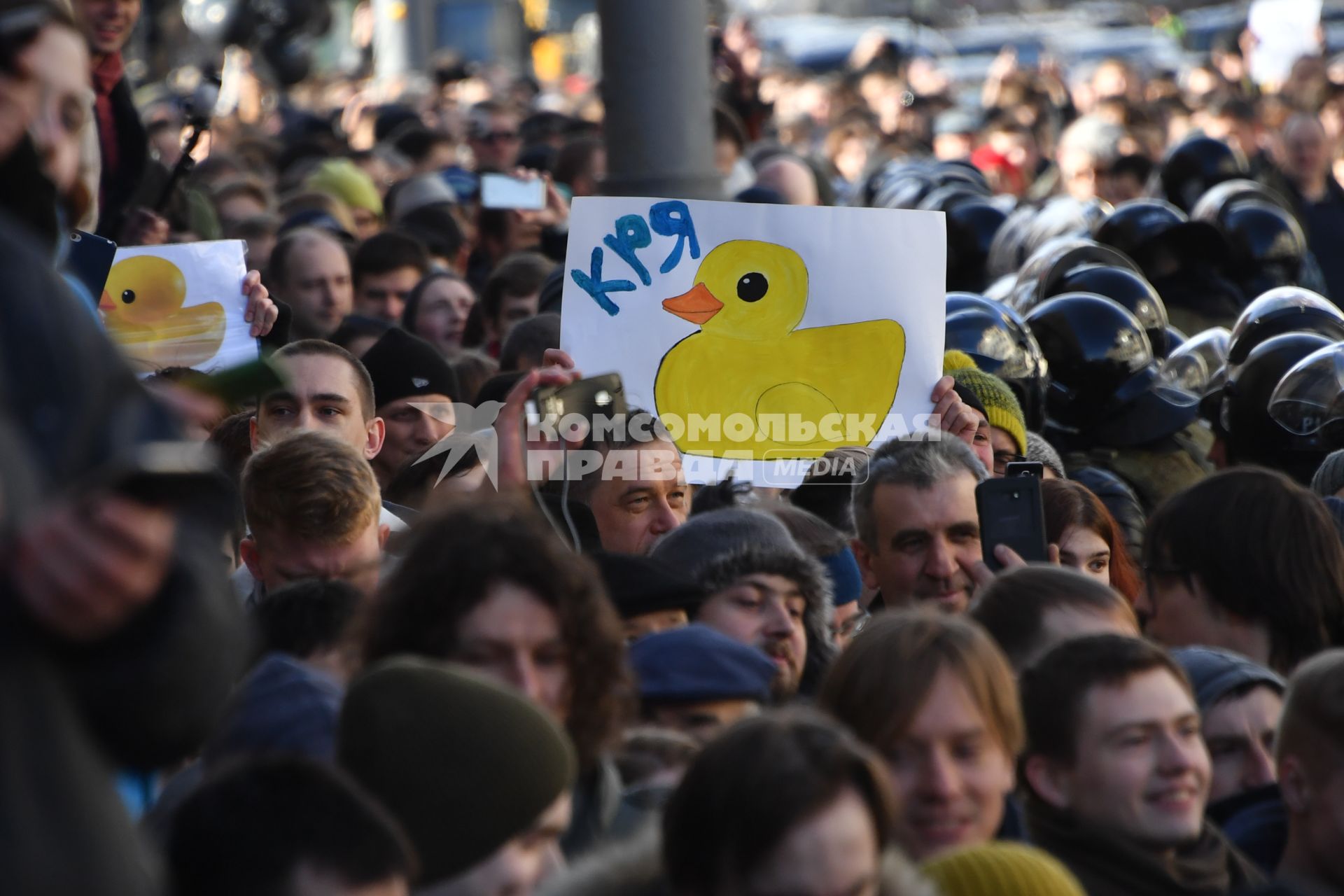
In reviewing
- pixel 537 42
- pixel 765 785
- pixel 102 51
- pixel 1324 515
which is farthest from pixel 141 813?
pixel 537 42

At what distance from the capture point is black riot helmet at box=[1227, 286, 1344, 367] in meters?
7.32

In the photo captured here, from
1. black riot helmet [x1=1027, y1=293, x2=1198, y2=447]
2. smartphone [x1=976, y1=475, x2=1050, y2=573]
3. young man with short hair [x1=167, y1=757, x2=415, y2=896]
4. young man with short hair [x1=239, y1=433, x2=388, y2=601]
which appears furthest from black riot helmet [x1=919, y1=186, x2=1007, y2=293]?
young man with short hair [x1=167, y1=757, x2=415, y2=896]

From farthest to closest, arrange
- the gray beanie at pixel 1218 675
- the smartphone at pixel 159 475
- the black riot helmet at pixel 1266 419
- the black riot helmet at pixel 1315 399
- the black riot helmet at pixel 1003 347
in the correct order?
the black riot helmet at pixel 1003 347
the black riot helmet at pixel 1266 419
the black riot helmet at pixel 1315 399
the gray beanie at pixel 1218 675
the smartphone at pixel 159 475

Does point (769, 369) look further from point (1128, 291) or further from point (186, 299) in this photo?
point (1128, 291)

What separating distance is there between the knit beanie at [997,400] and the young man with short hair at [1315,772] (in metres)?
2.36

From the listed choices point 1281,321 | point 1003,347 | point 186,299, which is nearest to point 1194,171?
point 1281,321

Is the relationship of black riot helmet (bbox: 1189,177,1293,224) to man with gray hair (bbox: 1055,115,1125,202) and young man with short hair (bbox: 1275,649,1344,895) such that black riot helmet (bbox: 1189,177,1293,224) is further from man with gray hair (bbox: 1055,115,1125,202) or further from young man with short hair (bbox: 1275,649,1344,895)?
young man with short hair (bbox: 1275,649,1344,895)

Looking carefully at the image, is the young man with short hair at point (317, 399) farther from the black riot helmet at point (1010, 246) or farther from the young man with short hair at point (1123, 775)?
the black riot helmet at point (1010, 246)

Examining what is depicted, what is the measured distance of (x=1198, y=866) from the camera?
3.39 meters

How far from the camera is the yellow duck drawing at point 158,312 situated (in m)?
5.61

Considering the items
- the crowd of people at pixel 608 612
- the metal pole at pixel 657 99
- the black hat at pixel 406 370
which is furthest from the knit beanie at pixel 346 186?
the black hat at pixel 406 370

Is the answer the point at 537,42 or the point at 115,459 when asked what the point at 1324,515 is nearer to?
the point at 115,459

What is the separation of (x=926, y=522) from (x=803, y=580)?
63 centimetres

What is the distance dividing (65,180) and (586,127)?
1319 cm
